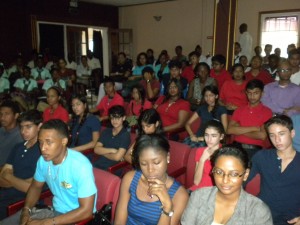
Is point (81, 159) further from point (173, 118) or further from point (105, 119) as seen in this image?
point (105, 119)

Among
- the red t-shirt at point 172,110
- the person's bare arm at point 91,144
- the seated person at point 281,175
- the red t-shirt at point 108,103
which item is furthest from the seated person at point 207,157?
the red t-shirt at point 108,103

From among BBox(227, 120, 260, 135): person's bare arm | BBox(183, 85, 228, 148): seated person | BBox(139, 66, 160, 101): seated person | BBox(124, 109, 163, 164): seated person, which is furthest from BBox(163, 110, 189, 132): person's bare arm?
BBox(139, 66, 160, 101): seated person

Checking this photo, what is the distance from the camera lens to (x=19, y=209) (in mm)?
2092

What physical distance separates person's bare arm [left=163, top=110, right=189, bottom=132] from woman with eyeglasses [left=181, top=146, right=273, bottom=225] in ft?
6.62

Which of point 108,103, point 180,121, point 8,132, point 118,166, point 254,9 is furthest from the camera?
point 254,9

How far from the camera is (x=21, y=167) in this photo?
2.38 metres

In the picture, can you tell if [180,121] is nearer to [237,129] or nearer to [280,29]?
[237,129]

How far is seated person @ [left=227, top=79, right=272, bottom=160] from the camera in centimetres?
296

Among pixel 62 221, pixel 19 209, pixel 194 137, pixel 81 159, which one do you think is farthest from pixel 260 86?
pixel 19 209

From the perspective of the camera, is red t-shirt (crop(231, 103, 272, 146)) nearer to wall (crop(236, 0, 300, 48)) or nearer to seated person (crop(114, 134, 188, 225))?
seated person (crop(114, 134, 188, 225))

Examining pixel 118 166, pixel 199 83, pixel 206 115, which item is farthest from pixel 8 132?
pixel 199 83

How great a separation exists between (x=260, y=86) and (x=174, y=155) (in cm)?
116

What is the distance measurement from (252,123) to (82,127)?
5.98ft

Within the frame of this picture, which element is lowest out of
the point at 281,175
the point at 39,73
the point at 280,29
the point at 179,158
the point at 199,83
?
the point at 179,158
